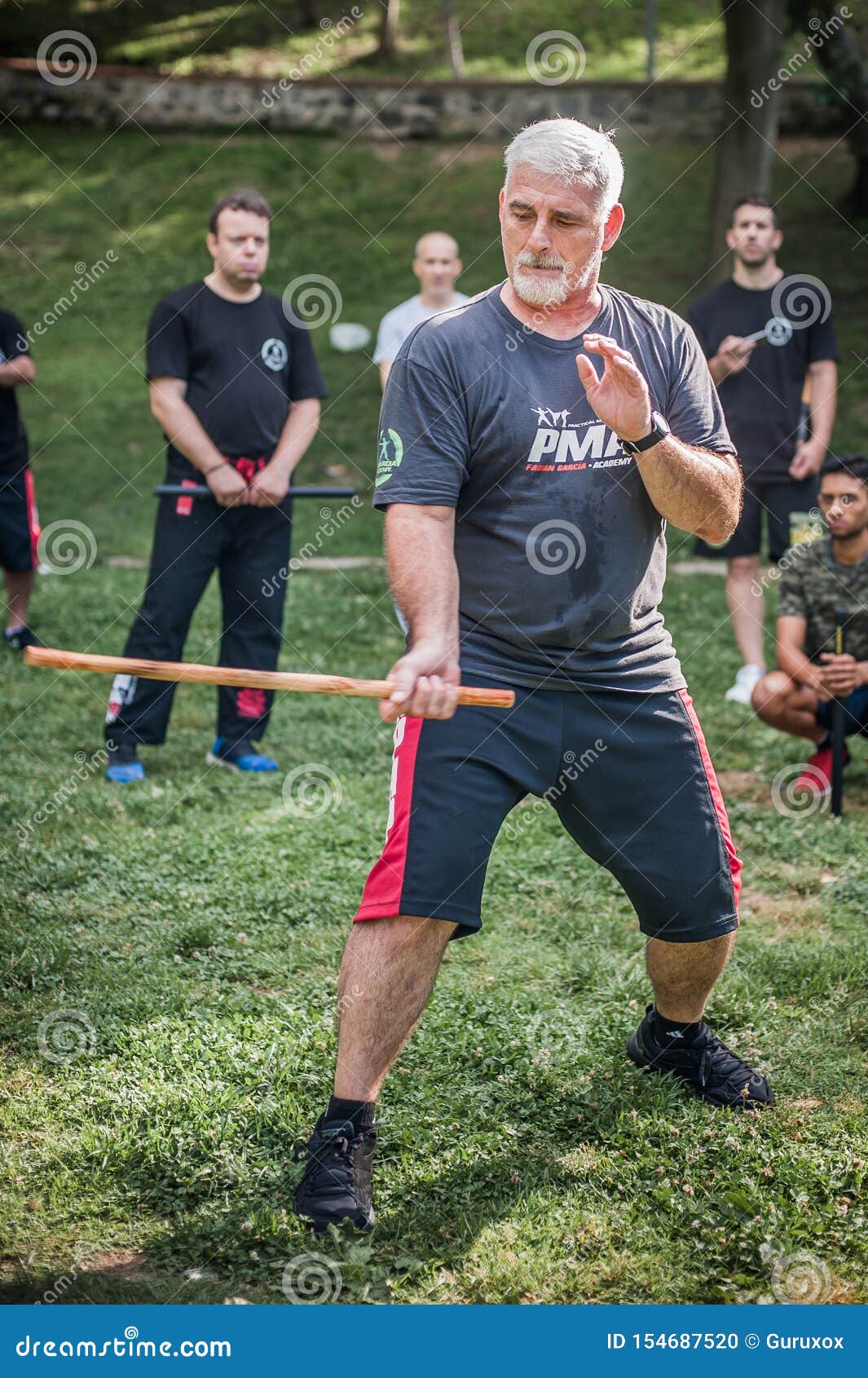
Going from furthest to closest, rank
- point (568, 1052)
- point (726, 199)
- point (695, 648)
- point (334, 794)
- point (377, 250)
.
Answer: point (377, 250) → point (726, 199) → point (695, 648) → point (334, 794) → point (568, 1052)

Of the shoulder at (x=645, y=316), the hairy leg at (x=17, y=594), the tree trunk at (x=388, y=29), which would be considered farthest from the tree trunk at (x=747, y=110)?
the tree trunk at (x=388, y=29)

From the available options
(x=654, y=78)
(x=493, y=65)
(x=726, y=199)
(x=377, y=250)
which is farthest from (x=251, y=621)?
(x=493, y=65)

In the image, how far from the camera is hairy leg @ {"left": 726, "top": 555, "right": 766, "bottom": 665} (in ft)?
23.8

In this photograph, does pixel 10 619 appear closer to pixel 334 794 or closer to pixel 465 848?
pixel 334 794

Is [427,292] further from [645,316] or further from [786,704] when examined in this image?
[645,316]

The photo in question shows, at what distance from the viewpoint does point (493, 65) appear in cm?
2434

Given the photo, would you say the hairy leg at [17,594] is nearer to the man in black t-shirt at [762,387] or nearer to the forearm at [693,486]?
the man in black t-shirt at [762,387]

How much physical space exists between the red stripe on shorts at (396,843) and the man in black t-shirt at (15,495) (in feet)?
17.5

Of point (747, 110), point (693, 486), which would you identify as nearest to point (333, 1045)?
point (693, 486)

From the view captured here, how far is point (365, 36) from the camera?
2606 centimetres

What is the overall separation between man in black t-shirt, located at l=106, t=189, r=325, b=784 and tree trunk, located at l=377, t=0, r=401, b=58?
21.3 meters

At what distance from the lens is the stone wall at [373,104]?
21094 millimetres

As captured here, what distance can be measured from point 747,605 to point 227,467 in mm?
2900

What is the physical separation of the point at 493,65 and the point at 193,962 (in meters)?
23.4
